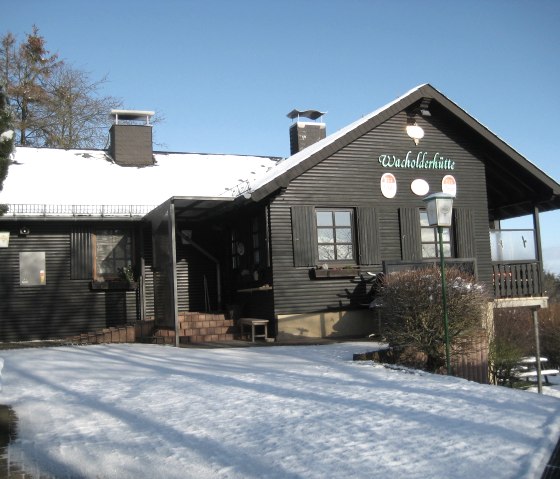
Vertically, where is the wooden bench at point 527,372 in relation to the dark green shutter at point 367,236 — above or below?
below

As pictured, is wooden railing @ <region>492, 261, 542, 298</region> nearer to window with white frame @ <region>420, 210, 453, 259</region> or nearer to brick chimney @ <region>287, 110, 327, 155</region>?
window with white frame @ <region>420, 210, 453, 259</region>

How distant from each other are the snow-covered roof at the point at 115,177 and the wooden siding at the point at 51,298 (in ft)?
2.76

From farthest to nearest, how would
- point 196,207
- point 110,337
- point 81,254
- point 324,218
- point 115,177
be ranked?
point 115,177 → point 81,254 → point 324,218 → point 196,207 → point 110,337

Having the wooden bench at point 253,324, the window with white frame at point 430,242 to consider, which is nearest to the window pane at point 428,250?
the window with white frame at point 430,242

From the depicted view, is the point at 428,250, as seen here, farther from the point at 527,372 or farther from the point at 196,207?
the point at 196,207

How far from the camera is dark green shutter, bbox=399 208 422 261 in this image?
50.1ft

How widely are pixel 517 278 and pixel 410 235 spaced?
2.92 metres

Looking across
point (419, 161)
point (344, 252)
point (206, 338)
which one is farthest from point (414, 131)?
point (206, 338)

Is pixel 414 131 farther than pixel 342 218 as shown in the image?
Yes

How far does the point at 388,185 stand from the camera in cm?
1538

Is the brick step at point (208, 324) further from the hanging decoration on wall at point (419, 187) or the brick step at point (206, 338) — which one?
the hanging decoration on wall at point (419, 187)

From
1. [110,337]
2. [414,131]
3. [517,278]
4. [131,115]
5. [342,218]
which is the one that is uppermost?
[131,115]

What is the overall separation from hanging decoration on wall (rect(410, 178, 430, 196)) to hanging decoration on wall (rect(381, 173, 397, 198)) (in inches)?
19.7

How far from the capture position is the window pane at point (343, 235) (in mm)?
14703
